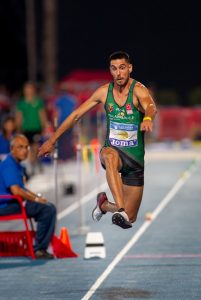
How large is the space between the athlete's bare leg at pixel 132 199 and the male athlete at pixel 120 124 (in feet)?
0.04

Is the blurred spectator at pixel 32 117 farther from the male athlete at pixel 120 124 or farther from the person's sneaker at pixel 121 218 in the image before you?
the person's sneaker at pixel 121 218

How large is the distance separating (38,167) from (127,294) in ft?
52.0

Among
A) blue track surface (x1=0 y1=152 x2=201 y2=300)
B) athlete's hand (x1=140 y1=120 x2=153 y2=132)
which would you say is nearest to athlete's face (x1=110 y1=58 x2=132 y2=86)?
athlete's hand (x1=140 y1=120 x2=153 y2=132)

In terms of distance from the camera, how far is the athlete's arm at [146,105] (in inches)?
364

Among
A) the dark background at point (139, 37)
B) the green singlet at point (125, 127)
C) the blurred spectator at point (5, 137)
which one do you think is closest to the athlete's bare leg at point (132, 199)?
the green singlet at point (125, 127)

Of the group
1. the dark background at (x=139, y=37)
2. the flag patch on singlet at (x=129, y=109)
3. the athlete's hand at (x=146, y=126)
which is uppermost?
the dark background at (x=139, y=37)

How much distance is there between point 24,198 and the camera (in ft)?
41.7

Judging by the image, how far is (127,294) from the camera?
10.2m

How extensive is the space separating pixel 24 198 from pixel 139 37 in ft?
167

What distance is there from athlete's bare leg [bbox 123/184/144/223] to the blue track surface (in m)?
0.72

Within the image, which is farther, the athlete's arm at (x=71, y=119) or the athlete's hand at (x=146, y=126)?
the athlete's arm at (x=71, y=119)

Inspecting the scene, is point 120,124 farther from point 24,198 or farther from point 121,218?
point 24,198

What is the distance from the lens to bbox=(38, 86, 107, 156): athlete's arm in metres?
9.99

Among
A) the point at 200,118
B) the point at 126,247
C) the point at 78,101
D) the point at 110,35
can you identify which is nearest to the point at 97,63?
the point at 110,35
